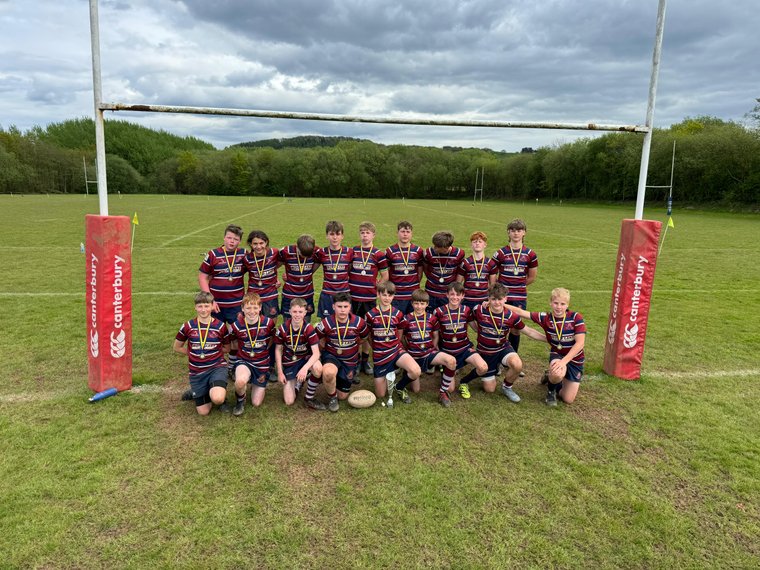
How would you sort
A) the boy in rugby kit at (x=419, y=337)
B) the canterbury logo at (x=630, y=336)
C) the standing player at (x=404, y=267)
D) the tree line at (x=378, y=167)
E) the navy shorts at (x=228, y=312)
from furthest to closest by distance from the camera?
the tree line at (x=378, y=167) < the standing player at (x=404, y=267) < the navy shorts at (x=228, y=312) < the canterbury logo at (x=630, y=336) < the boy in rugby kit at (x=419, y=337)

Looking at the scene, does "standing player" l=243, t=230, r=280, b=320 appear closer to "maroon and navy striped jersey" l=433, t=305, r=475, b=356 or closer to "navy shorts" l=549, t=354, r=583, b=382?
A: "maroon and navy striped jersey" l=433, t=305, r=475, b=356

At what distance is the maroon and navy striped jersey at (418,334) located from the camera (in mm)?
5117

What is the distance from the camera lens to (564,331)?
500 centimetres

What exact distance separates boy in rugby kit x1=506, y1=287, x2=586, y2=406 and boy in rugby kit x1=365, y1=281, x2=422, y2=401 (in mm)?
1401

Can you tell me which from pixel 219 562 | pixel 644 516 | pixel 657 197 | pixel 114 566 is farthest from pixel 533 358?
pixel 657 197

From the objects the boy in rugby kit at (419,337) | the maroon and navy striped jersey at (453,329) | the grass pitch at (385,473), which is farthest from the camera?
the maroon and navy striped jersey at (453,329)

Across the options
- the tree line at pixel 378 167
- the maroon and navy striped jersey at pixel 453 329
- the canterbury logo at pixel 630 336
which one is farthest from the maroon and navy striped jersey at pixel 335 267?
the tree line at pixel 378 167

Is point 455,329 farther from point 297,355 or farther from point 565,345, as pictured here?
point 297,355

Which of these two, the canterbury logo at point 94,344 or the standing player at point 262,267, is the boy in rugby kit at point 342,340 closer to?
the standing player at point 262,267

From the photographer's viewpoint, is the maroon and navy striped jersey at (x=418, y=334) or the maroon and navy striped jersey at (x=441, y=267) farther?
the maroon and navy striped jersey at (x=441, y=267)

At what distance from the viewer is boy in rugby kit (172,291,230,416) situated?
460cm

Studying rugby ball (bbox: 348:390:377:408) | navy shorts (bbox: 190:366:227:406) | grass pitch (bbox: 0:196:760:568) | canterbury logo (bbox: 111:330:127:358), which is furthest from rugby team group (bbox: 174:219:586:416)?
canterbury logo (bbox: 111:330:127:358)

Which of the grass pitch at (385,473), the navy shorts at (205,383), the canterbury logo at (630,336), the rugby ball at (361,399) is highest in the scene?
the canterbury logo at (630,336)

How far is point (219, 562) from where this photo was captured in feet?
9.14
